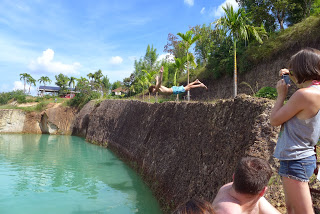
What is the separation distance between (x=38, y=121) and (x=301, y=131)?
31629 millimetres

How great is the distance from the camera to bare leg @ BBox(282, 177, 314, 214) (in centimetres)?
201

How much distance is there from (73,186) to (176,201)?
17.6ft

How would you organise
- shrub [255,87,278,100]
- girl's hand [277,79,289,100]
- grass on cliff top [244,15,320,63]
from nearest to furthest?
girl's hand [277,79,289,100] → shrub [255,87,278,100] → grass on cliff top [244,15,320,63]

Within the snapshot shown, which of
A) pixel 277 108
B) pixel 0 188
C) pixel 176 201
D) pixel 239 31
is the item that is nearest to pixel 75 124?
pixel 0 188

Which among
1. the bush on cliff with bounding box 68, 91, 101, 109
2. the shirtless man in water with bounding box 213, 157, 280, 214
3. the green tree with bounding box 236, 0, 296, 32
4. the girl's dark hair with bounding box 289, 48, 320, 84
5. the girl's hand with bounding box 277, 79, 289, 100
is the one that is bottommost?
the shirtless man in water with bounding box 213, 157, 280, 214

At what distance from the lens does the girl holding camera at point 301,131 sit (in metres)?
2.05

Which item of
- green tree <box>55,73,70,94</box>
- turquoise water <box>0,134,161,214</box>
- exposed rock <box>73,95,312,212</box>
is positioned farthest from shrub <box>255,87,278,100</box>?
green tree <box>55,73,70,94</box>

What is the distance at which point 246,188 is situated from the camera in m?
1.90

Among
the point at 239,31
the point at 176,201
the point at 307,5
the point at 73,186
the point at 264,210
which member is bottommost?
the point at 73,186

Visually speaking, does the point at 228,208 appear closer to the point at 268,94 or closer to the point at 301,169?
the point at 301,169

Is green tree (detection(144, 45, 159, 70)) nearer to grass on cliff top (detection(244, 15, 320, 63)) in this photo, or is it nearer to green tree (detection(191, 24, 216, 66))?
green tree (detection(191, 24, 216, 66))

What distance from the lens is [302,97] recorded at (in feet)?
6.76

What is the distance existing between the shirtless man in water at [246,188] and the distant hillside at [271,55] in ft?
32.0

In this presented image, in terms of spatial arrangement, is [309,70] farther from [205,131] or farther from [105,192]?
[105,192]
